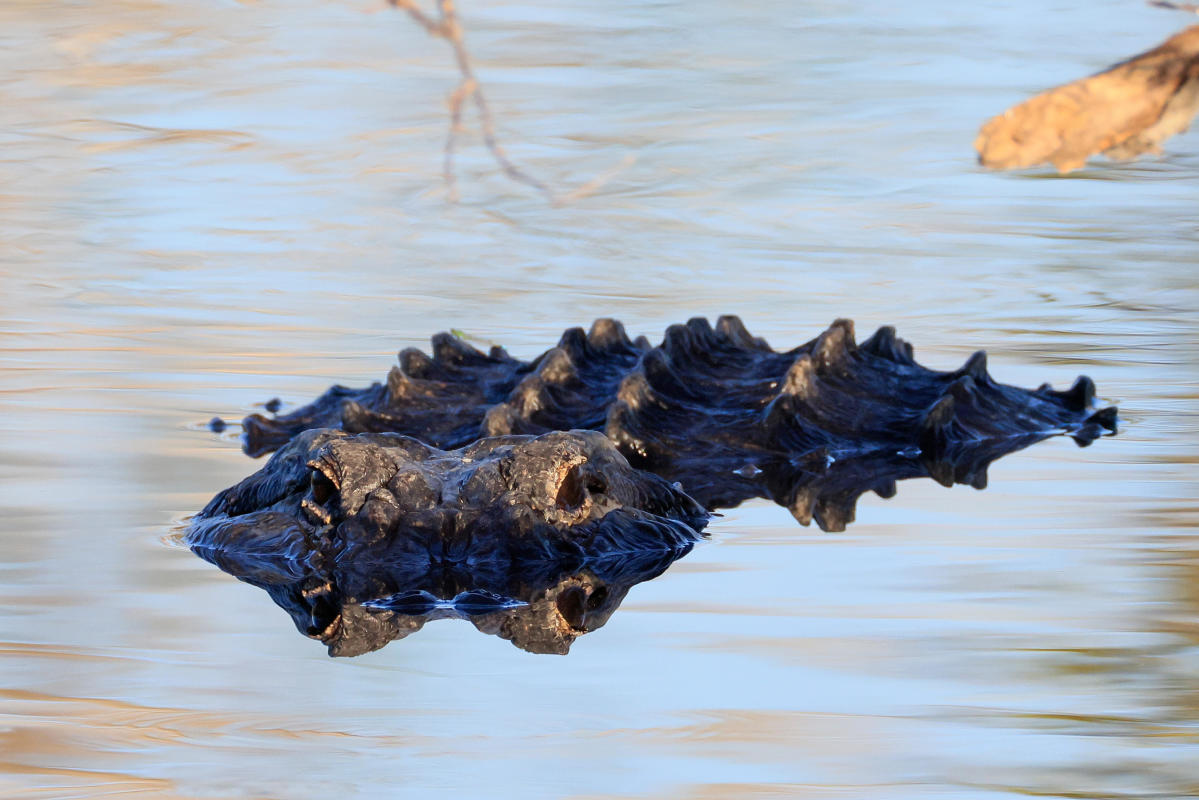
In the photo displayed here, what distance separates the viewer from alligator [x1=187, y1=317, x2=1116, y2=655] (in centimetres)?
430

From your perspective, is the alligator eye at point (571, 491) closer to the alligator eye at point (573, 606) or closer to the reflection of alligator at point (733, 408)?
the alligator eye at point (573, 606)

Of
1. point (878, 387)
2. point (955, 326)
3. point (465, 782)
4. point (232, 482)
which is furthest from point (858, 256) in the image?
point (465, 782)

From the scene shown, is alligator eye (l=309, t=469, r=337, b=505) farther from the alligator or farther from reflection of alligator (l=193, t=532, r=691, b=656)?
reflection of alligator (l=193, t=532, r=691, b=656)

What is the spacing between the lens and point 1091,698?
3393 millimetres

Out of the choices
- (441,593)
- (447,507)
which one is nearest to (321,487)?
(447,507)

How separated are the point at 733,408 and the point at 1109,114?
3915 mm

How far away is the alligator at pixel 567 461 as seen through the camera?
169 inches

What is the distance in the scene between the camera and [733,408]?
6.30 metres

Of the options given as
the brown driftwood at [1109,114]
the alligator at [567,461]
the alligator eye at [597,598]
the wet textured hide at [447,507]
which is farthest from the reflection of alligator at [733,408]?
the brown driftwood at [1109,114]

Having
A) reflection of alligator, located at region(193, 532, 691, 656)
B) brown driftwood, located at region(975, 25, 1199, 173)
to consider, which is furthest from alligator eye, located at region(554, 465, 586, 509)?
brown driftwood, located at region(975, 25, 1199, 173)

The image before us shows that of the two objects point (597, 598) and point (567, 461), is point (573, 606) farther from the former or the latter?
point (567, 461)

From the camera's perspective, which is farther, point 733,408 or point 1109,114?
point 733,408

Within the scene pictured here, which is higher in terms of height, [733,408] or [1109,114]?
[1109,114]

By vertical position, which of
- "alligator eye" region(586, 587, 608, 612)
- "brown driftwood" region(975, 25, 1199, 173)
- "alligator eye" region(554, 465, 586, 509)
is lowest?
"alligator eye" region(586, 587, 608, 612)
